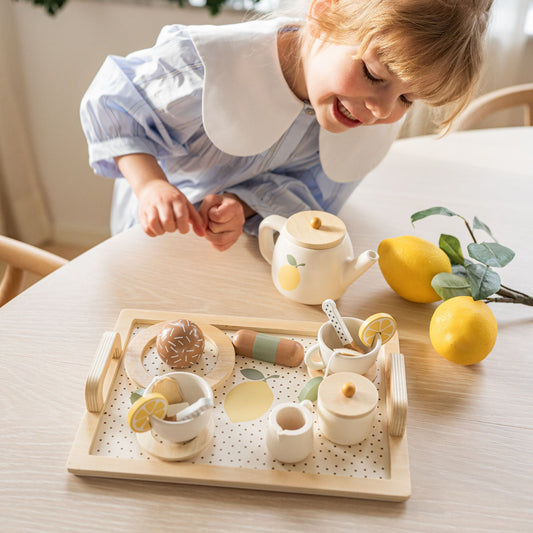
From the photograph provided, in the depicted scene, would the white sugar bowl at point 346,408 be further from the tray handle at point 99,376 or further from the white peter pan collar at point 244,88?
the white peter pan collar at point 244,88

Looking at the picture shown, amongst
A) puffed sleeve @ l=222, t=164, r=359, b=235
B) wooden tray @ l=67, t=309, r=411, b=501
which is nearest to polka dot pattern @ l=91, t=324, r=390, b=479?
wooden tray @ l=67, t=309, r=411, b=501

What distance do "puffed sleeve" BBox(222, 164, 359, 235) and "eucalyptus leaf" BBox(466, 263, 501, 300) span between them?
1.09 ft

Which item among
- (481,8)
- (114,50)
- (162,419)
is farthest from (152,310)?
(114,50)

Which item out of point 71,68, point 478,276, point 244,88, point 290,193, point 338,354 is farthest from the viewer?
point 71,68

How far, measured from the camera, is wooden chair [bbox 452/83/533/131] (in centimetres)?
145

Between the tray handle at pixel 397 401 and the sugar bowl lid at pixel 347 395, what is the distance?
0.08 feet

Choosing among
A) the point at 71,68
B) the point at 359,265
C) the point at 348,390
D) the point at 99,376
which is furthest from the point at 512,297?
the point at 71,68

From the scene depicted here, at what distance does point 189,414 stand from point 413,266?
0.40m

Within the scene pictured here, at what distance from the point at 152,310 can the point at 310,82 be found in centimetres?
42

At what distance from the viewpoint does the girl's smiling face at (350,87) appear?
81 cm

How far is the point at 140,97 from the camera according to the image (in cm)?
97

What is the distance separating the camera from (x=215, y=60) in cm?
90

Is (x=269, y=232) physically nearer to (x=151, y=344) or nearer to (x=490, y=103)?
(x=151, y=344)

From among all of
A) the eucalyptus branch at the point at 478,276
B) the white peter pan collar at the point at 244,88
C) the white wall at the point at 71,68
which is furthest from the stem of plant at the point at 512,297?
the white wall at the point at 71,68
